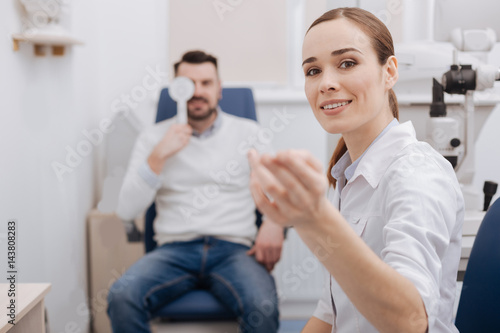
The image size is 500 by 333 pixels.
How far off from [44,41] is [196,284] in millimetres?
949

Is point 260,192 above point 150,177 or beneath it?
above

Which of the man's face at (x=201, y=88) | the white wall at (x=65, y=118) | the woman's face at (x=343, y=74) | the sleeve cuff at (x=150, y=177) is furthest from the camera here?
the man's face at (x=201, y=88)

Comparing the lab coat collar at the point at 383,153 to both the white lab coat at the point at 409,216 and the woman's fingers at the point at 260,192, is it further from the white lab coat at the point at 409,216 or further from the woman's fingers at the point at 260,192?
the woman's fingers at the point at 260,192

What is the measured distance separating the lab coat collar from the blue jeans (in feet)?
2.65

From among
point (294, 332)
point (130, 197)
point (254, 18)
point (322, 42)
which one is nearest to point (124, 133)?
point (130, 197)

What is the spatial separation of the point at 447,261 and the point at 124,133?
1783 millimetres

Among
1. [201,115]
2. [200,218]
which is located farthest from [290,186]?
[201,115]

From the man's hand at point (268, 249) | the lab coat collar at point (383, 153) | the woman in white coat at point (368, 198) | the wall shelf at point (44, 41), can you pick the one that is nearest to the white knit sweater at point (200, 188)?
the man's hand at point (268, 249)

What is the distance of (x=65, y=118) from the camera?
76.5 inches

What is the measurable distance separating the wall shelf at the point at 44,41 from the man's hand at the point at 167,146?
471mm

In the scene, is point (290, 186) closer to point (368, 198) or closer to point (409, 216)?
point (409, 216)

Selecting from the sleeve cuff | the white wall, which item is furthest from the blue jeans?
the white wall

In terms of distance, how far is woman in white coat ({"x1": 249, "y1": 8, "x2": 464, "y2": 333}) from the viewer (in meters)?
0.50

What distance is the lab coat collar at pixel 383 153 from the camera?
2.58 ft
